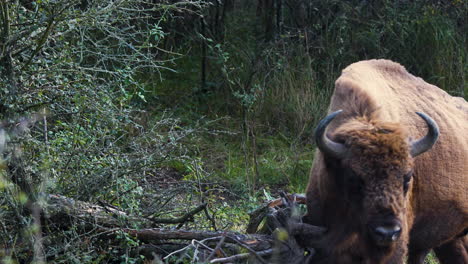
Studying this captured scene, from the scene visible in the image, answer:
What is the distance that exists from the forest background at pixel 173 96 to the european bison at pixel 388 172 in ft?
3.71

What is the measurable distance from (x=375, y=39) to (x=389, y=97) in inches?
183

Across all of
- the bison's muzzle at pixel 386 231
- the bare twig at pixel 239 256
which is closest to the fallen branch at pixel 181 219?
the bare twig at pixel 239 256

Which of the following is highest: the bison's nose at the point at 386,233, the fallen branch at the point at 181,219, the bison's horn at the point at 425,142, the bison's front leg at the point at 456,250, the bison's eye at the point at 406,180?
the bison's horn at the point at 425,142

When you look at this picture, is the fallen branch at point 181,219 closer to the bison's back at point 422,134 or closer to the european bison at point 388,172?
the european bison at point 388,172

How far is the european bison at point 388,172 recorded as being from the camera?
391cm

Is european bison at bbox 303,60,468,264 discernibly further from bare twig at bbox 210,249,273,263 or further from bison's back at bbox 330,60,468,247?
bare twig at bbox 210,249,273,263

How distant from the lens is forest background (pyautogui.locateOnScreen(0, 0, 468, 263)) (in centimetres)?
434

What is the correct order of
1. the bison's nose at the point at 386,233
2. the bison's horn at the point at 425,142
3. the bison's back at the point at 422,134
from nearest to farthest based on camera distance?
the bison's nose at the point at 386,233, the bison's horn at the point at 425,142, the bison's back at the point at 422,134

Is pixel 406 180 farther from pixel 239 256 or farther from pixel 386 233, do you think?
pixel 239 256

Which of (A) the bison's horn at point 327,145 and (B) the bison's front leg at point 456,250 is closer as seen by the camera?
(A) the bison's horn at point 327,145

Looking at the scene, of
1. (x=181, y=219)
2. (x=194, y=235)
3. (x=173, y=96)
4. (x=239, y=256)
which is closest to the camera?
(x=239, y=256)

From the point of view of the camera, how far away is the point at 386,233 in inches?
151

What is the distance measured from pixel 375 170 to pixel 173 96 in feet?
17.9

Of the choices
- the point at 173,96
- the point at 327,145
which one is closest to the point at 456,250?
the point at 327,145
